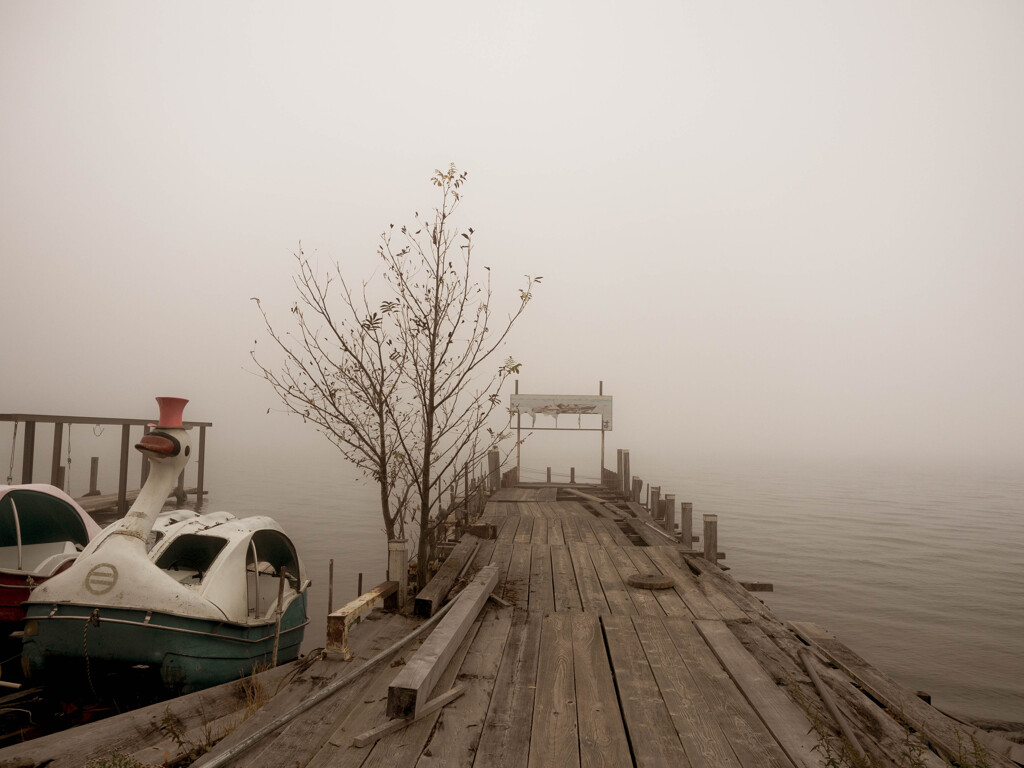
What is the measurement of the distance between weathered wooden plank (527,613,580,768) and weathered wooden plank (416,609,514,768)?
0.35 m

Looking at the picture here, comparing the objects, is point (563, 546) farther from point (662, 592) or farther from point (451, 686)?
point (451, 686)

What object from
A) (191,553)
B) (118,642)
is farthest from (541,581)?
(191,553)

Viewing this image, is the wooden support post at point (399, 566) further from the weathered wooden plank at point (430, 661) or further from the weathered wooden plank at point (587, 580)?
the weathered wooden plank at point (587, 580)

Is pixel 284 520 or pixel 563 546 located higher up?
pixel 563 546

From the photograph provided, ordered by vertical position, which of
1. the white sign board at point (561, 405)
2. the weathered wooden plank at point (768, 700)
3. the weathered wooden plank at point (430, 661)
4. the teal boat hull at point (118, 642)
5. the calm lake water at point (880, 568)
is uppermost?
the white sign board at point (561, 405)

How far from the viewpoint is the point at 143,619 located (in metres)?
6.92

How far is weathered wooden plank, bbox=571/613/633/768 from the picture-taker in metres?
3.46

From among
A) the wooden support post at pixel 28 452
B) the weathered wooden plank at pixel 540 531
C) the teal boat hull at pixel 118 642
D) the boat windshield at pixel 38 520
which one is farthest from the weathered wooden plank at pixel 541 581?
the wooden support post at pixel 28 452

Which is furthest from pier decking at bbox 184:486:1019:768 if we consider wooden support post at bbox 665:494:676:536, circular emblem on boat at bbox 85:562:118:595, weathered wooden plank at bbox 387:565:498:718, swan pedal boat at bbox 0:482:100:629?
wooden support post at bbox 665:494:676:536

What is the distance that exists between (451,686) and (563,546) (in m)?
6.32

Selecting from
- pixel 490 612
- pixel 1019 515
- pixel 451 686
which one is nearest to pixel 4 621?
pixel 490 612

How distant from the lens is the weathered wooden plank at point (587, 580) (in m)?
6.86

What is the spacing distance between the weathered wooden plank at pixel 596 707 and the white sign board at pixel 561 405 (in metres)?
18.9

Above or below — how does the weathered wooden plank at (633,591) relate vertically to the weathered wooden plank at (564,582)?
above
